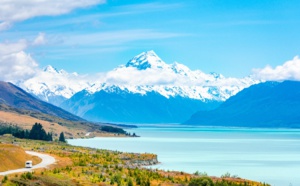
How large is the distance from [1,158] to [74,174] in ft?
37.4

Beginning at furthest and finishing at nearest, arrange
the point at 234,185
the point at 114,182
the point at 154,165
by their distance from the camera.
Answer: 1. the point at 154,165
2. the point at 234,185
3. the point at 114,182

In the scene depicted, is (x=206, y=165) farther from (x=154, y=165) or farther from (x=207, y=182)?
(x=207, y=182)

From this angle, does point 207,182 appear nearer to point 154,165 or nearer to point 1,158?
point 1,158

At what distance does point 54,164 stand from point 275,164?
84.6m

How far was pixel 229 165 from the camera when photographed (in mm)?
154375

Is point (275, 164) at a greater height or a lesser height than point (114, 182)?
greater

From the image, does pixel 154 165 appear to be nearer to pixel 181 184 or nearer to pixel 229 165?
pixel 229 165

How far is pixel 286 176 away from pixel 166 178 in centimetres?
4638

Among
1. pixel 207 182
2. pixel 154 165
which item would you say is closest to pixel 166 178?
pixel 207 182

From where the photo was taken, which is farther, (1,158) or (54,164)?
(54,164)

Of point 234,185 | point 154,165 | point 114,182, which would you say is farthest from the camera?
point 154,165

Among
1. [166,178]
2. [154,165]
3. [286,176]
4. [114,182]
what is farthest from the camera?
[154,165]

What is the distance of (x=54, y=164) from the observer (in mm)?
92125

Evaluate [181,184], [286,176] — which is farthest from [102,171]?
[286,176]
